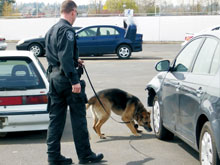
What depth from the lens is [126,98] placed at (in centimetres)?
713

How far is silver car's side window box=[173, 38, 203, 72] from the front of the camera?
18.6 ft

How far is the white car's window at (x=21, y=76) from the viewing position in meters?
6.78

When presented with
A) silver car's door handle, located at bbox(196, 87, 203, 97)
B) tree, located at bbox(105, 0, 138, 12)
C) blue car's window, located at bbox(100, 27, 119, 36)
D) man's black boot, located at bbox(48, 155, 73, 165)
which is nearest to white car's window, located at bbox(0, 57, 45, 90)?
man's black boot, located at bbox(48, 155, 73, 165)

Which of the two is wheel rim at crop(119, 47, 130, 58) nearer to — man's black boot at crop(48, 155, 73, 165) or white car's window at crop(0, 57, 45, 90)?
white car's window at crop(0, 57, 45, 90)

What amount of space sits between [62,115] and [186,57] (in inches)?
70.5

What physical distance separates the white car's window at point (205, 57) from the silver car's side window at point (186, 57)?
0.23m

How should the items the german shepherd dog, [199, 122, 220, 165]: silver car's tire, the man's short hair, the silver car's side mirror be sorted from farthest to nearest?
the german shepherd dog → the silver car's side mirror → the man's short hair → [199, 122, 220, 165]: silver car's tire

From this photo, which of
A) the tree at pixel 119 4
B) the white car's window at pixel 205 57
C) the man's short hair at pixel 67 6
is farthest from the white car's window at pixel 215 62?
the tree at pixel 119 4

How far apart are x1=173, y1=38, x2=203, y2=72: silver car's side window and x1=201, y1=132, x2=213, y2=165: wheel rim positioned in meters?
1.20

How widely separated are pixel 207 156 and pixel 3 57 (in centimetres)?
367

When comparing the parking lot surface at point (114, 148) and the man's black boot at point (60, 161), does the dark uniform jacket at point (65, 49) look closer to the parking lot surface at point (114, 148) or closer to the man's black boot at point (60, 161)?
the man's black boot at point (60, 161)

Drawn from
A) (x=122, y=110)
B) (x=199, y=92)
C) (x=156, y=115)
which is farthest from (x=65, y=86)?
(x=156, y=115)

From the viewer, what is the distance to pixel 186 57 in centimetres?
591

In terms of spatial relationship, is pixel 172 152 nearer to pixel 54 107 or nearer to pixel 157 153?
pixel 157 153
